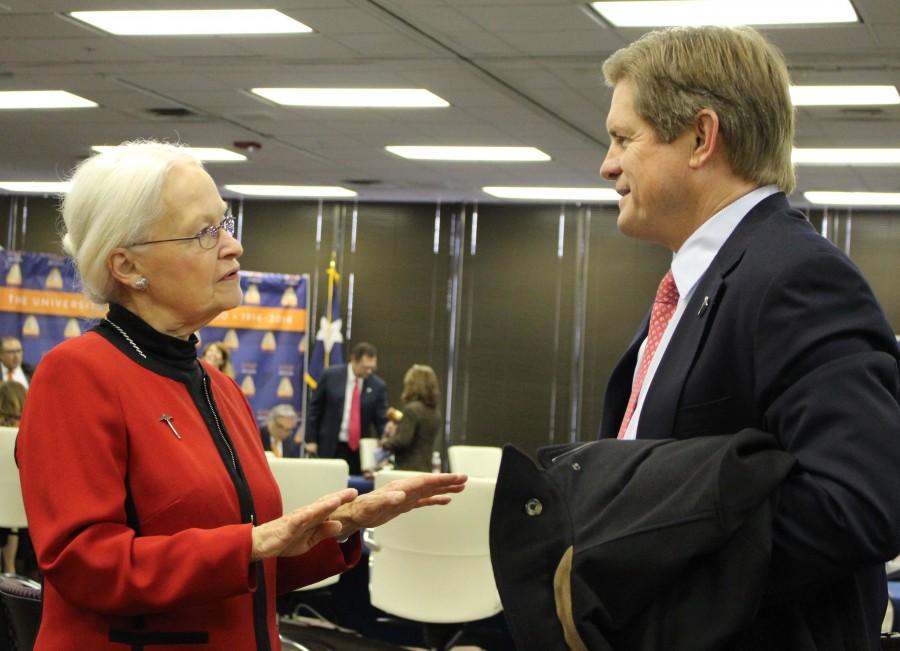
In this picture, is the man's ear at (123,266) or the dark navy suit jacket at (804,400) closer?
the dark navy suit jacket at (804,400)

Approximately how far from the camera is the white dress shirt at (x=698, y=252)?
1.38 meters

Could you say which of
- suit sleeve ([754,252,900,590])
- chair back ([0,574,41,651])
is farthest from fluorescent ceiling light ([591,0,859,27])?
suit sleeve ([754,252,900,590])

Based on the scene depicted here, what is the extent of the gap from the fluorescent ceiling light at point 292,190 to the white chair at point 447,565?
29.0ft

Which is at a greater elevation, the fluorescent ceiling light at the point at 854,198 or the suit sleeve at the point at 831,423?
the fluorescent ceiling light at the point at 854,198

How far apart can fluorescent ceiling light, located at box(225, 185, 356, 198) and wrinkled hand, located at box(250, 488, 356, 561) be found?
39.8 ft

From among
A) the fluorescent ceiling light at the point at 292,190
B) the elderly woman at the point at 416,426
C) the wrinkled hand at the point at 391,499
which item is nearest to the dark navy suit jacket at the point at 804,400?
the wrinkled hand at the point at 391,499

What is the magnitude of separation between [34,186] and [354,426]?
578 centimetres

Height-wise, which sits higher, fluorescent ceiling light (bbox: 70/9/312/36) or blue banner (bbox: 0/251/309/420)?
fluorescent ceiling light (bbox: 70/9/312/36)

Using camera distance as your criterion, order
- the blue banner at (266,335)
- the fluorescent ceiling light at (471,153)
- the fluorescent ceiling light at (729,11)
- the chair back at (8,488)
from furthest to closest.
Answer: the blue banner at (266,335) → the fluorescent ceiling light at (471,153) → the fluorescent ceiling light at (729,11) → the chair back at (8,488)

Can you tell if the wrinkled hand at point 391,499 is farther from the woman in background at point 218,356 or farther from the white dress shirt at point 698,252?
the woman in background at point 218,356

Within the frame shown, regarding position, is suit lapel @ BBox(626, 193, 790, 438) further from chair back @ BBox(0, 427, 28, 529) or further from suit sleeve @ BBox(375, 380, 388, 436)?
suit sleeve @ BBox(375, 380, 388, 436)

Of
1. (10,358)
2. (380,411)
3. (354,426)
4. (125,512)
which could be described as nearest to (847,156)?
(380,411)

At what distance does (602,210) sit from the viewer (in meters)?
14.3

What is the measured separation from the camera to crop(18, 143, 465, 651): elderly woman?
5.49 ft
